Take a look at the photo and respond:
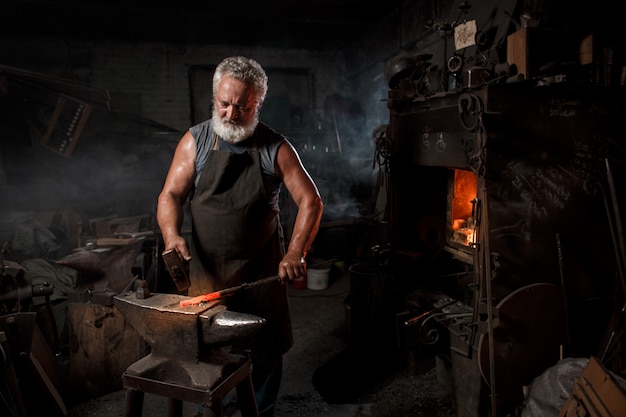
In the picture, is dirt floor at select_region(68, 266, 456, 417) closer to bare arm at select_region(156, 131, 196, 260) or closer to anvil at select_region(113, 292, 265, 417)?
anvil at select_region(113, 292, 265, 417)

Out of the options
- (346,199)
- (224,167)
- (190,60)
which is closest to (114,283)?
(224,167)

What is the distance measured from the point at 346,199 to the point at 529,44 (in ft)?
21.2

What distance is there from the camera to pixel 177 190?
2953 millimetres

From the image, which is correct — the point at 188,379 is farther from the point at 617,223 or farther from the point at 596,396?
the point at 617,223

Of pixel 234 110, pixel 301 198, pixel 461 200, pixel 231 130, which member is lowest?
pixel 461 200

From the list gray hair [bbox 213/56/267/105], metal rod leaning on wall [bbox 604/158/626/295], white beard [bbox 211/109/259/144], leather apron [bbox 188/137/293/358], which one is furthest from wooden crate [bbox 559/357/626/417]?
gray hair [bbox 213/56/267/105]

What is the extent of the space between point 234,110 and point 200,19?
6.43m

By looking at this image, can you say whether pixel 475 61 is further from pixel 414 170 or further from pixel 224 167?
pixel 224 167

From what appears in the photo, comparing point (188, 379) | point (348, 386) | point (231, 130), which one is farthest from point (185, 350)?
point (348, 386)

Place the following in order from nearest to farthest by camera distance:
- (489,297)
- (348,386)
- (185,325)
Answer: (185,325)
(489,297)
(348,386)

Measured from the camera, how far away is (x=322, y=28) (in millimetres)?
9094

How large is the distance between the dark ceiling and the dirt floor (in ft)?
18.4

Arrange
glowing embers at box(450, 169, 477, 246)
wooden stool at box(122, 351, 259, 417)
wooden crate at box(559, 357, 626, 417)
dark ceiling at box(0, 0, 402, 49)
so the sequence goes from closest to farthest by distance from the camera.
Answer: wooden crate at box(559, 357, 626, 417) → wooden stool at box(122, 351, 259, 417) → glowing embers at box(450, 169, 477, 246) → dark ceiling at box(0, 0, 402, 49)

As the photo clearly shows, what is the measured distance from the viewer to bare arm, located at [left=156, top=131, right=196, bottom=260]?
2832 millimetres
